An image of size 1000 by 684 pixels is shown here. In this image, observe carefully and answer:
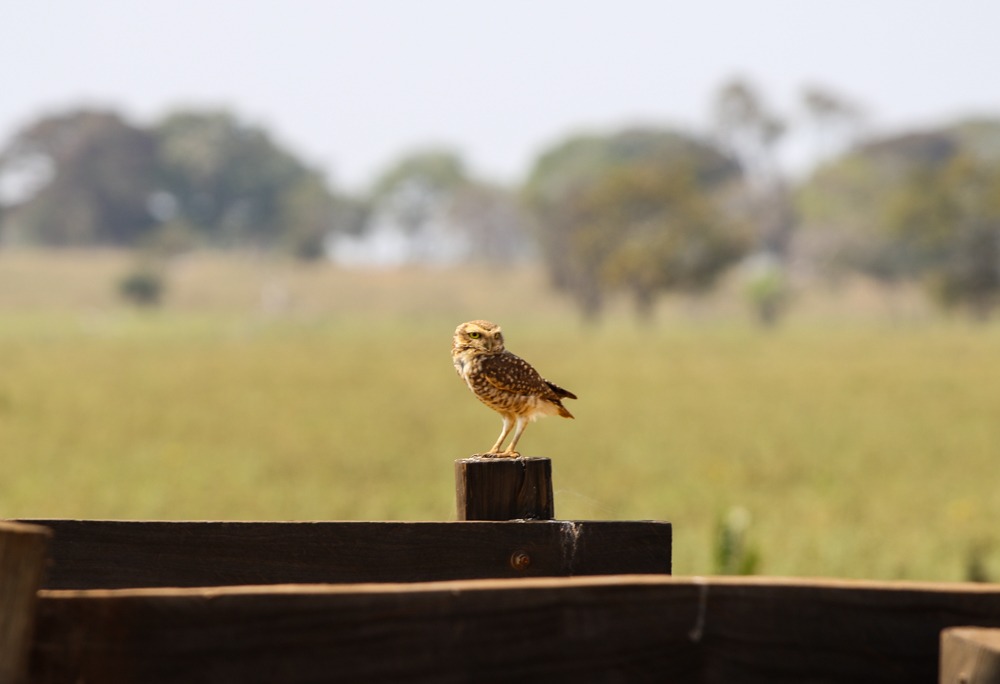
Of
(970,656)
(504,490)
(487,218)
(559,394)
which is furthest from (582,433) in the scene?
(487,218)

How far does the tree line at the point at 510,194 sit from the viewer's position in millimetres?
97938

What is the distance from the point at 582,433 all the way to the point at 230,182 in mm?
108792

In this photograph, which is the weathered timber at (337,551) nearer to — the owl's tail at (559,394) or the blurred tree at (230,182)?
the owl's tail at (559,394)

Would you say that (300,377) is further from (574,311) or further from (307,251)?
(307,251)

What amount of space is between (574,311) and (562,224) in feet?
22.9

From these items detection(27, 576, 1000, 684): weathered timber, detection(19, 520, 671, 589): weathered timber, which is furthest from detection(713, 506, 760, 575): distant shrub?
detection(27, 576, 1000, 684): weathered timber

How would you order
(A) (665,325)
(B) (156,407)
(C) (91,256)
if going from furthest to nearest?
(C) (91,256) → (A) (665,325) → (B) (156,407)

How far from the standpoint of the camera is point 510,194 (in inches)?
5669

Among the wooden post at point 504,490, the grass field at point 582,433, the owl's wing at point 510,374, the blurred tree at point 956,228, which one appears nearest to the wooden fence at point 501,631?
the wooden post at point 504,490

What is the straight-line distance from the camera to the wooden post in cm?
332

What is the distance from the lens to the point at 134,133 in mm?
135500

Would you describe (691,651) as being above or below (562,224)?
below

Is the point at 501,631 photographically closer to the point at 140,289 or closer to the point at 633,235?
the point at 633,235

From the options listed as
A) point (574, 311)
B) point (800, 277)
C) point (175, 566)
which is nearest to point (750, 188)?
point (800, 277)
